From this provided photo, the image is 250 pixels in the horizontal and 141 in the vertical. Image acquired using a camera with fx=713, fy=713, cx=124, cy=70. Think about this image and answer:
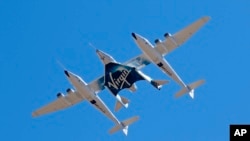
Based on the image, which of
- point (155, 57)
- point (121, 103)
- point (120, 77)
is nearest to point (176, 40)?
point (155, 57)

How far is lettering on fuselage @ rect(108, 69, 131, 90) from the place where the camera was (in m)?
90.2

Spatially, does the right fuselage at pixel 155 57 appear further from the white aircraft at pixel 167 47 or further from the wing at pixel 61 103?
the wing at pixel 61 103

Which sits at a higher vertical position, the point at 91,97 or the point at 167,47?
the point at 167,47

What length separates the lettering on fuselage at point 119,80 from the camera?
90250 mm

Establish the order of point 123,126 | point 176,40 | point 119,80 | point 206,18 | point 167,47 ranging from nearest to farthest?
point 206,18
point 176,40
point 167,47
point 119,80
point 123,126

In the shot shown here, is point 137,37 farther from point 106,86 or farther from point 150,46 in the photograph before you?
point 106,86

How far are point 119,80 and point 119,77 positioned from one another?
0.38m

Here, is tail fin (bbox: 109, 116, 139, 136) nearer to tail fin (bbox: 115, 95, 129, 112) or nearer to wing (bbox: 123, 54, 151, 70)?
tail fin (bbox: 115, 95, 129, 112)

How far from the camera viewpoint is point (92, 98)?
8969 centimetres

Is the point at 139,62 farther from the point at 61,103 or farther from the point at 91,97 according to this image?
the point at 61,103

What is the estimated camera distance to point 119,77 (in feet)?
299

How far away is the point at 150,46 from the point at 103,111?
10925mm

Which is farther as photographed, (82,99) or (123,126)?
(82,99)

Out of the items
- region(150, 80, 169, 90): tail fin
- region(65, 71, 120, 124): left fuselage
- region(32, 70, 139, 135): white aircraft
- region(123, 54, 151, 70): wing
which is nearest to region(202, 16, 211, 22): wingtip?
region(150, 80, 169, 90): tail fin
